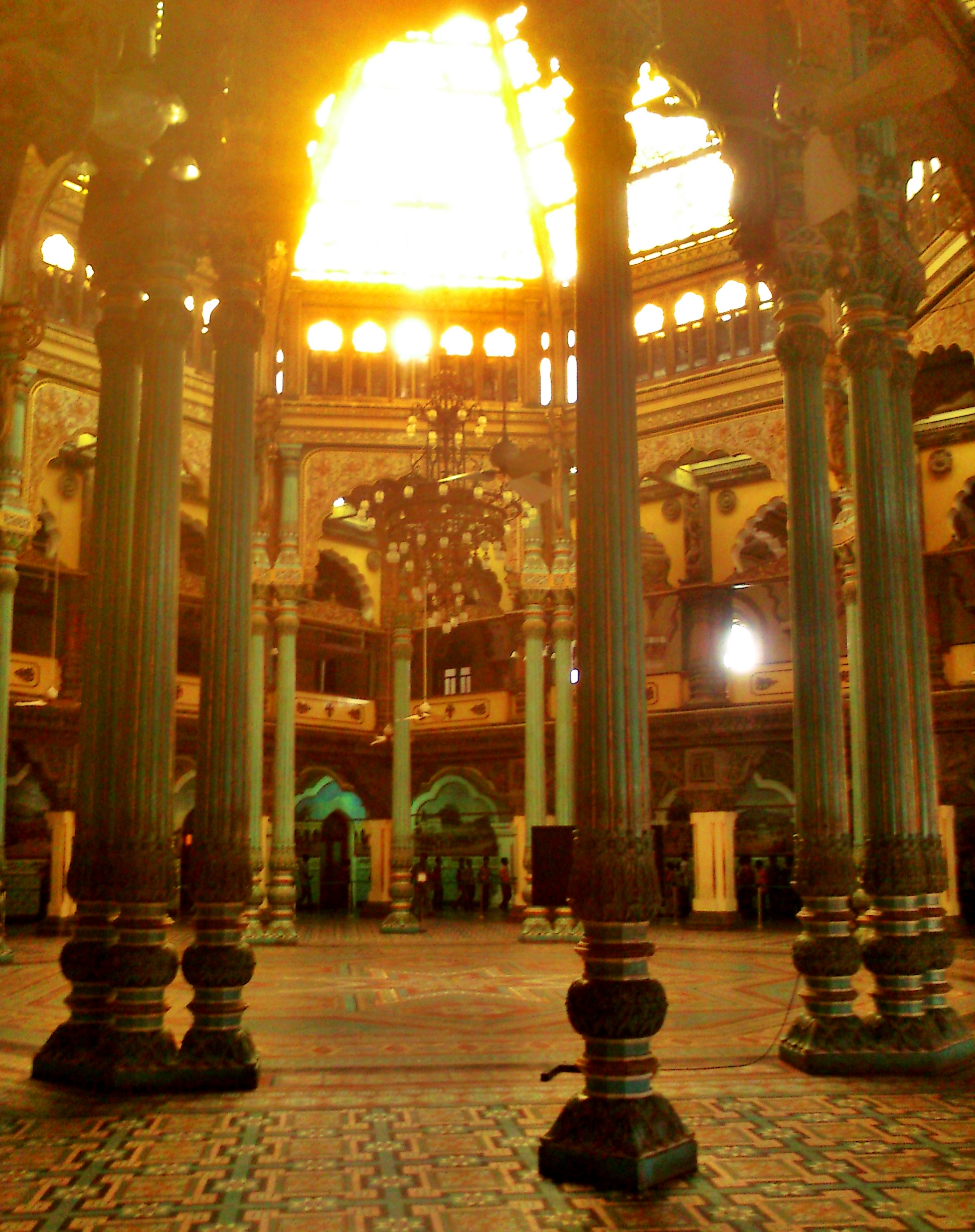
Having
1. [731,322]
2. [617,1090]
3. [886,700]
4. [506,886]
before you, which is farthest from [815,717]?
[506,886]

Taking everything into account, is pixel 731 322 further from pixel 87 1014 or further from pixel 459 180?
pixel 87 1014

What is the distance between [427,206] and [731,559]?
26.5 ft

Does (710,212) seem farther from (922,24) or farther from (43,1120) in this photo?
(43,1120)

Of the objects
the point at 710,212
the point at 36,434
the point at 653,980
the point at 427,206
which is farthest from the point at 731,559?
the point at 653,980

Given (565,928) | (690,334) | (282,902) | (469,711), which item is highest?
(690,334)

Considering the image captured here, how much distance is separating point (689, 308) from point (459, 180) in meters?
3.79

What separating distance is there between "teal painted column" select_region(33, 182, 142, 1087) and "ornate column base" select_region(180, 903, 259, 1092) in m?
0.42

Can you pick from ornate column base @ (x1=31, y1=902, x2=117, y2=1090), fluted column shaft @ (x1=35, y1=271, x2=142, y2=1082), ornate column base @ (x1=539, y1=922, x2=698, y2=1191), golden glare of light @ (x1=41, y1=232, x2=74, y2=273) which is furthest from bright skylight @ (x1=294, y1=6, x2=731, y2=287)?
ornate column base @ (x1=539, y1=922, x2=698, y2=1191)

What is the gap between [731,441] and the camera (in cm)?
1633

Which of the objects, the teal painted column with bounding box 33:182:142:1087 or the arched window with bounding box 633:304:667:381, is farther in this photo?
the arched window with bounding box 633:304:667:381

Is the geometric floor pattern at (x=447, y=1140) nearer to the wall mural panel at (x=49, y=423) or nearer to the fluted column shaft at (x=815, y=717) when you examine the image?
the fluted column shaft at (x=815, y=717)

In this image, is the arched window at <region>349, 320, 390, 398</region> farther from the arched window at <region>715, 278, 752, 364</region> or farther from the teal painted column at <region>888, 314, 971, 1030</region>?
the teal painted column at <region>888, 314, 971, 1030</region>

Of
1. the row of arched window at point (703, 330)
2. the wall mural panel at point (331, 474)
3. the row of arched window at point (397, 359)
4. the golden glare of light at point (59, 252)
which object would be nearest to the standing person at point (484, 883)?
the wall mural panel at point (331, 474)

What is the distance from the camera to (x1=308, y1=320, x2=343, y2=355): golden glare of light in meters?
17.1
